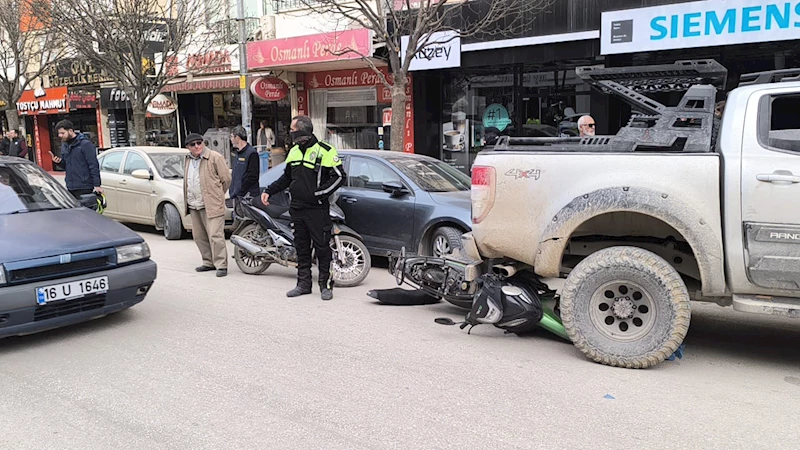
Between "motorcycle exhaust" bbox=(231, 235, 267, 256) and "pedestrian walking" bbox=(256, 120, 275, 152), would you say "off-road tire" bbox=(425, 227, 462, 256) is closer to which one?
"motorcycle exhaust" bbox=(231, 235, 267, 256)

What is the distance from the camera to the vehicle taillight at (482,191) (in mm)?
5180

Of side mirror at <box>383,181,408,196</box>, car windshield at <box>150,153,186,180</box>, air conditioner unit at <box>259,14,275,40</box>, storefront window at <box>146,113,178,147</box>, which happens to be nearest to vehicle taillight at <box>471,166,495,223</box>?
side mirror at <box>383,181,408,196</box>

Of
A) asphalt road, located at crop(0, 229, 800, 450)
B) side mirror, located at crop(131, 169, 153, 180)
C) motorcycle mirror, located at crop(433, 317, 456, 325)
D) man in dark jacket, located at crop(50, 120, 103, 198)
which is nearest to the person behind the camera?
asphalt road, located at crop(0, 229, 800, 450)

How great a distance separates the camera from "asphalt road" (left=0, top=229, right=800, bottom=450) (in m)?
3.68

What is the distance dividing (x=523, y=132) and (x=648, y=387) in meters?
10.1

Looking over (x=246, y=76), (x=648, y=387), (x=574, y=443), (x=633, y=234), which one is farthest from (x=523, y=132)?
(x=574, y=443)

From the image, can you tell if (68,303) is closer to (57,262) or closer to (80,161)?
(57,262)

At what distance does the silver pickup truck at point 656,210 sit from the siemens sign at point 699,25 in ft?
18.2

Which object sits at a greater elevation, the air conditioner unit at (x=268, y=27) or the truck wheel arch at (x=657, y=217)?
the air conditioner unit at (x=268, y=27)

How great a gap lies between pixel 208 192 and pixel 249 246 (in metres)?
0.80

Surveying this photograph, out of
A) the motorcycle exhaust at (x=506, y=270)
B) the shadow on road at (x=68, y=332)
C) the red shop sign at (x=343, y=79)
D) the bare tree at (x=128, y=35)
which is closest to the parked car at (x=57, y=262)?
the shadow on road at (x=68, y=332)

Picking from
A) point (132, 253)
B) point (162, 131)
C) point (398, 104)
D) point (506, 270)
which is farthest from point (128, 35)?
point (506, 270)

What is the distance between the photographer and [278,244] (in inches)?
302

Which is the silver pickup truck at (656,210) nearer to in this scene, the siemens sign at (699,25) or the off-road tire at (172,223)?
the siemens sign at (699,25)
